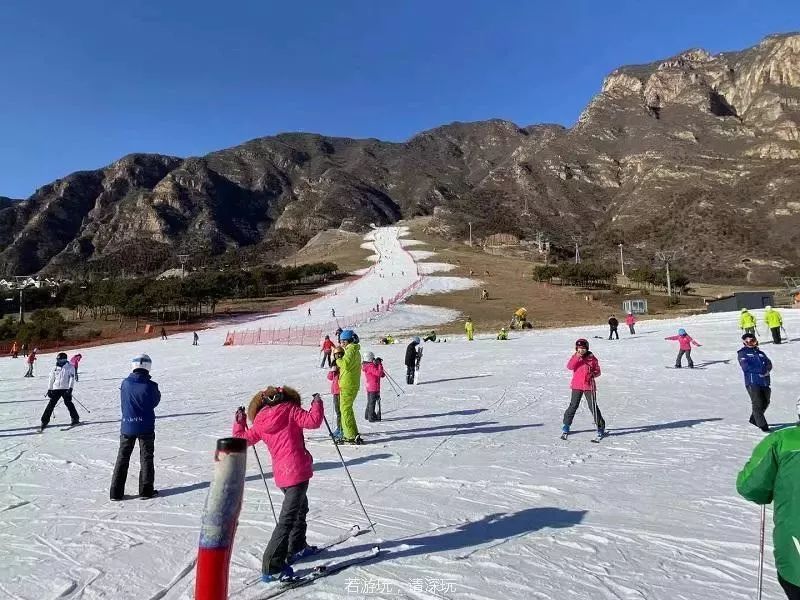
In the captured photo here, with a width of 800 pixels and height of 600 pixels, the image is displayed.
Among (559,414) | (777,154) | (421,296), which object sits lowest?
(559,414)

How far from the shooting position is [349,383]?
9352 mm

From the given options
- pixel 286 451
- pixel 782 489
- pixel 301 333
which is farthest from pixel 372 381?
pixel 301 333

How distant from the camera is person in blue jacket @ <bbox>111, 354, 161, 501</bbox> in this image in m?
7.01

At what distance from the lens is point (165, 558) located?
5.08 m

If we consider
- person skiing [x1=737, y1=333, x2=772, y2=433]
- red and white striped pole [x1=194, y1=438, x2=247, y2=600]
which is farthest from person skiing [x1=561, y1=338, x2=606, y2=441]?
red and white striped pole [x1=194, y1=438, x2=247, y2=600]

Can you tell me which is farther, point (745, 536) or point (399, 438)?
point (399, 438)

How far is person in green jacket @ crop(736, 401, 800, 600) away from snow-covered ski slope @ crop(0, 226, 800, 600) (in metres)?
1.57

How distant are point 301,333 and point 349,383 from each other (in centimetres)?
3209

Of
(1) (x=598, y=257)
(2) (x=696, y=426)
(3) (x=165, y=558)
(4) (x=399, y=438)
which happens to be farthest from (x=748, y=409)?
(1) (x=598, y=257)

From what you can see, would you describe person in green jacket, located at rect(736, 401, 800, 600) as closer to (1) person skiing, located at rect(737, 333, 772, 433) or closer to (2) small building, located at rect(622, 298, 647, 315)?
(1) person skiing, located at rect(737, 333, 772, 433)

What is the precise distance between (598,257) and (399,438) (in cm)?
14090

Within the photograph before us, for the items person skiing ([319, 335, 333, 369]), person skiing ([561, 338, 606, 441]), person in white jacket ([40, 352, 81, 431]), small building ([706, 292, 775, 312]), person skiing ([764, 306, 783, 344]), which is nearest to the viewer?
person skiing ([561, 338, 606, 441])

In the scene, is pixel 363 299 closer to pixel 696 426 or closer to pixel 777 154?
pixel 696 426

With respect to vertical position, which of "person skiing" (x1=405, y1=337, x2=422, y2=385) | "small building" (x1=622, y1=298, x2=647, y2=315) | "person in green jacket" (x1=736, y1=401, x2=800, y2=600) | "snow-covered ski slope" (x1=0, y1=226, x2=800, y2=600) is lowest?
"snow-covered ski slope" (x1=0, y1=226, x2=800, y2=600)
